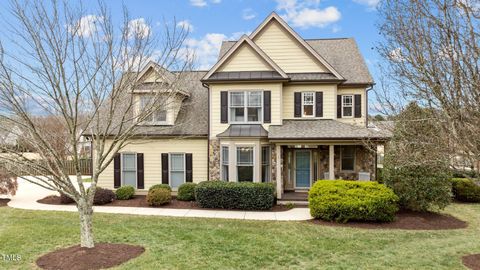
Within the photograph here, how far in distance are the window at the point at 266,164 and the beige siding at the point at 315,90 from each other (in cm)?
221

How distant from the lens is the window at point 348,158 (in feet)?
56.6

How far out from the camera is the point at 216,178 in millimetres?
16688

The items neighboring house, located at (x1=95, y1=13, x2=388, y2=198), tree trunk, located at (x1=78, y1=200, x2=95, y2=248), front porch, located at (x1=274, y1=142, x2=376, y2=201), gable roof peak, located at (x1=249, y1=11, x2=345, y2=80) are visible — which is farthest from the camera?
gable roof peak, located at (x1=249, y1=11, x2=345, y2=80)

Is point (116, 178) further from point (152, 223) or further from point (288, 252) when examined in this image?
point (288, 252)

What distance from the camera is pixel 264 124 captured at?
16641 mm

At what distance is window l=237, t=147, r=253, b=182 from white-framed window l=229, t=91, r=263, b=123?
1590mm

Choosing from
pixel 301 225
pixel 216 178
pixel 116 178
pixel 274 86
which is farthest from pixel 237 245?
pixel 116 178

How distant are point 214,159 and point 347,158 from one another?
22.3 ft

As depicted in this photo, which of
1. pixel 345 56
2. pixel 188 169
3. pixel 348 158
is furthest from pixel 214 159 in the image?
pixel 345 56

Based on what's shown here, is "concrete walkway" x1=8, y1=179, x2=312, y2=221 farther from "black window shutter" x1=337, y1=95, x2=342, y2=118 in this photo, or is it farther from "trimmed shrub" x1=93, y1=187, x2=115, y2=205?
"black window shutter" x1=337, y1=95, x2=342, y2=118

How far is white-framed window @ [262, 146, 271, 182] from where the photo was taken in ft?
54.1

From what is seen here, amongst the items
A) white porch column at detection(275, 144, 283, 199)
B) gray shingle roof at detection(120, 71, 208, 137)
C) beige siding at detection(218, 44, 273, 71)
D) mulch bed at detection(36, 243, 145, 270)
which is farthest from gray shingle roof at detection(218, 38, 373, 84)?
mulch bed at detection(36, 243, 145, 270)

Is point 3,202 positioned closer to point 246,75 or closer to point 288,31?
point 246,75

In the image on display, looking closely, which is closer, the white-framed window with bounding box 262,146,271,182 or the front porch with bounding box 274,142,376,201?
the white-framed window with bounding box 262,146,271,182
